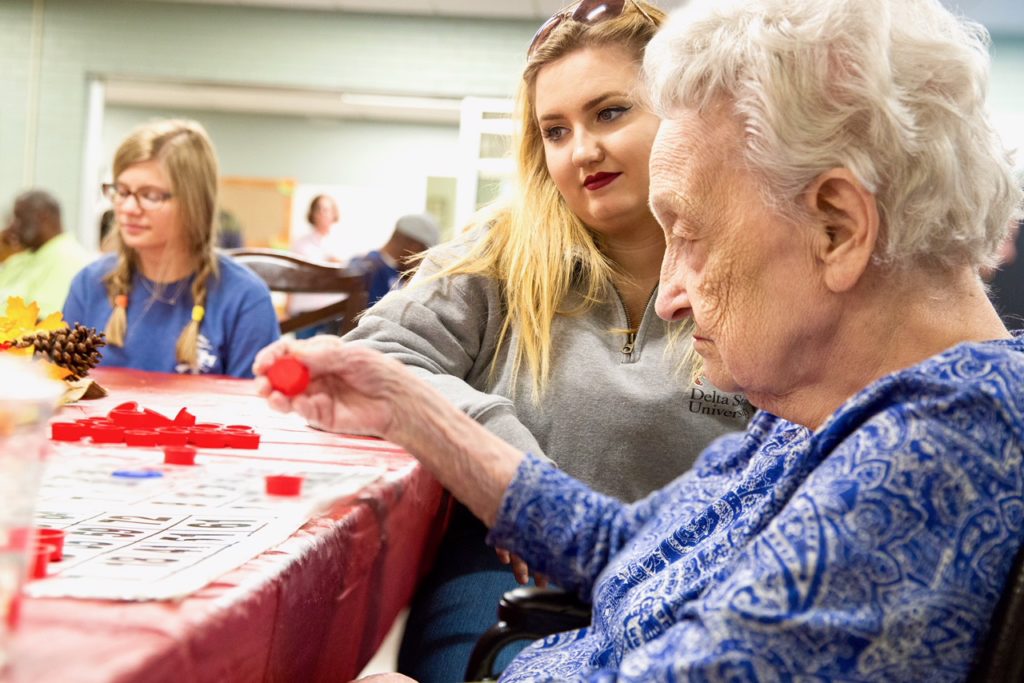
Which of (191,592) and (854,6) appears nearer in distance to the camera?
(191,592)

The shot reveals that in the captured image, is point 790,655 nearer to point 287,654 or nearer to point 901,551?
point 901,551

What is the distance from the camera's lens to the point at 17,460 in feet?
1.49

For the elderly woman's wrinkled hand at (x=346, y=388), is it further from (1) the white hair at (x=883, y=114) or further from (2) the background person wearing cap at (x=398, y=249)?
(2) the background person wearing cap at (x=398, y=249)

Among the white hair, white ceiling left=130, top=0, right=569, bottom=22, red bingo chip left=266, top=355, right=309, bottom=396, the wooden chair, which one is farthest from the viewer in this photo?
white ceiling left=130, top=0, right=569, bottom=22

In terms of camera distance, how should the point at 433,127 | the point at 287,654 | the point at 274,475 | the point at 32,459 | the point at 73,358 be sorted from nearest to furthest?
the point at 32,459 → the point at 287,654 → the point at 274,475 → the point at 73,358 → the point at 433,127

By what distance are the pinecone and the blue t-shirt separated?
97cm

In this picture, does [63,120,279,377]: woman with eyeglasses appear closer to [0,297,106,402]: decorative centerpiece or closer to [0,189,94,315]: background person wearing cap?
[0,297,106,402]: decorative centerpiece

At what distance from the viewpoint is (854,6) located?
0.82m

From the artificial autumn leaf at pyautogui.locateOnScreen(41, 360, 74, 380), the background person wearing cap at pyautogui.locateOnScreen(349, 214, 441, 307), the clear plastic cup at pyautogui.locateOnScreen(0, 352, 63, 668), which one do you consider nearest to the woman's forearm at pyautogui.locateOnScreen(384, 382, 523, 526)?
the clear plastic cup at pyautogui.locateOnScreen(0, 352, 63, 668)

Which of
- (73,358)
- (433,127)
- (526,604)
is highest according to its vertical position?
(433,127)

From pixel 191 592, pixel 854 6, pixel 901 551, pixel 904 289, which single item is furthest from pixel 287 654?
pixel 854 6

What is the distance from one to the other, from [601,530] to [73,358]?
32.8 inches

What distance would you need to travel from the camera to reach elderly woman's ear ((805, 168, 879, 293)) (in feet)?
2.65

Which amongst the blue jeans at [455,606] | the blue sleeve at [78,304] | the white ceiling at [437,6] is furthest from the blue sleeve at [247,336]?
the white ceiling at [437,6]
